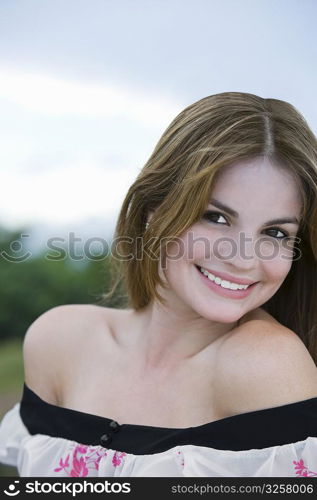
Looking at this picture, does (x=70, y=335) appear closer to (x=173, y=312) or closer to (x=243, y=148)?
(x=173, y=312)

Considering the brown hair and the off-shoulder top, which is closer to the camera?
the off-shoulder top

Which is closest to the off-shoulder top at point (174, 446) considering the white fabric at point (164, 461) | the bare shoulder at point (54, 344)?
the white fabric at point (164, 461)

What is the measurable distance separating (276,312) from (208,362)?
378 millimetres

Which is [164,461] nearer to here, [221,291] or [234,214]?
[221,291]

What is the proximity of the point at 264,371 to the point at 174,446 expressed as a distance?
379mm

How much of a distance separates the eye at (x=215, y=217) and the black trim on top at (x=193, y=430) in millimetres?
591

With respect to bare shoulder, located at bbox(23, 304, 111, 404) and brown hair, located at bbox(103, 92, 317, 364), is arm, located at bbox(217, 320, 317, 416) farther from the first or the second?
bare shoulder, located at bbox(23, 304, 111, 404)

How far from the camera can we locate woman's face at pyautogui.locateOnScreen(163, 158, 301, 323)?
1.98 metres

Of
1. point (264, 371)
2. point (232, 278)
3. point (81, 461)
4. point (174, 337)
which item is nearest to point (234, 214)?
point (232, 278)

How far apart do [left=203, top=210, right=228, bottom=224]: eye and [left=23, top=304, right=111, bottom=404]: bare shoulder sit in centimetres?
79

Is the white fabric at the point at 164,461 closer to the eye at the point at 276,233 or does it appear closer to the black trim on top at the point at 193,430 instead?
the black trim on top at the point at 193,430

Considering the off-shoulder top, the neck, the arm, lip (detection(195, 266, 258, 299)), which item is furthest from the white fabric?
lip (detection(195, 266, 258, 299))
